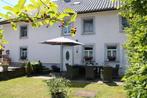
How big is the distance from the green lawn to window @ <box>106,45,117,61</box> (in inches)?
240

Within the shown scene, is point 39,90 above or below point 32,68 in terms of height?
below

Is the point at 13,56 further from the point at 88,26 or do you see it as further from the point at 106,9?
the point at 106,9

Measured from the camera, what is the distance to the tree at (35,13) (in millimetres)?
1618

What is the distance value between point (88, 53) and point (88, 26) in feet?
7.62

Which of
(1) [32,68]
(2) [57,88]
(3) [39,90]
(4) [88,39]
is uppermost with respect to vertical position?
(4) [88,39]

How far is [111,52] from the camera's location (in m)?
21.7

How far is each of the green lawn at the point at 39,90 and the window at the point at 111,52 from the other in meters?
6.10

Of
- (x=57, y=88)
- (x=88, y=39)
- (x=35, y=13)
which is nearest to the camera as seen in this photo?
(x=35, y=13)

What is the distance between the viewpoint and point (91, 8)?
22719 mm

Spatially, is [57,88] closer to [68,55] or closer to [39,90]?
[39,90]

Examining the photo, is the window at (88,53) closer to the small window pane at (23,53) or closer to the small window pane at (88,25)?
the small window pane at (88,25)

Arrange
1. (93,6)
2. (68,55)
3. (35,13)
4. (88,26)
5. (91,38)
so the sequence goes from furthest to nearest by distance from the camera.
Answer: (68,55) < (93,6) < (88,26) < (91,38) < (35,13)

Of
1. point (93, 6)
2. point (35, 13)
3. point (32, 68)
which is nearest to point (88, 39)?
point (93, 6)

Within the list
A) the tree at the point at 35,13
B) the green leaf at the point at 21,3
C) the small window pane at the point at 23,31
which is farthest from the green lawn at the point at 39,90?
the small window pane at the point at 23,31
